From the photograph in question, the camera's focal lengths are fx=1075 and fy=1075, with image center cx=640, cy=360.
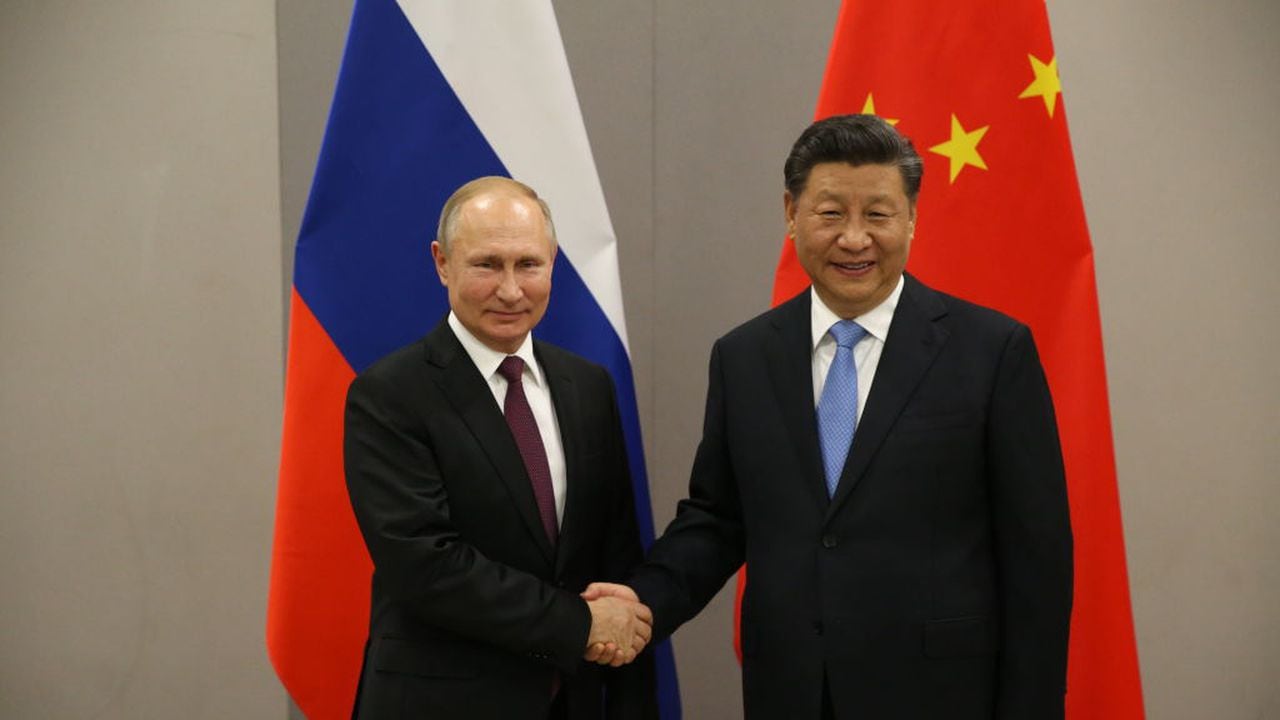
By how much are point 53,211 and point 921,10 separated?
7.16 ft

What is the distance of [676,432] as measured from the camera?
2.90 meters

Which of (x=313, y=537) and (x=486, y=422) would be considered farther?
(x=313, y=537)

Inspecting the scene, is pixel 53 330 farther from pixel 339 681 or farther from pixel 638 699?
pixel 638 699

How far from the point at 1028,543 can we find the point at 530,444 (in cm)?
76

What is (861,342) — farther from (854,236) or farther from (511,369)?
(511,369)

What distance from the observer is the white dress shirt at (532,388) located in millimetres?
1728

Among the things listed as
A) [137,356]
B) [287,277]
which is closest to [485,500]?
[287,277]

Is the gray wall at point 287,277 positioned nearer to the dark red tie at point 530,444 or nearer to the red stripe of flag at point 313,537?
the red stripe of flag at point 313,537

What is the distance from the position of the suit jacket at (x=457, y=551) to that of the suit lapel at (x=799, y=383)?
0.33 meters

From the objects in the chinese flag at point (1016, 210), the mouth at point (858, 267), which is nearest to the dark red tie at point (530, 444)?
the mouth at point (858, 267)

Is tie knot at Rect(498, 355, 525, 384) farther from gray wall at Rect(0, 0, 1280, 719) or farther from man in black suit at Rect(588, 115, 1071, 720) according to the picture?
gray wall at Rect(0, 0, 1280, 719)

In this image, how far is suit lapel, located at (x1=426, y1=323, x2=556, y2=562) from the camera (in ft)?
5.45

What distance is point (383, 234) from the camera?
2.02 meters

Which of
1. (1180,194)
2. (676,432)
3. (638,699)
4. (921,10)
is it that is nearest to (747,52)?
(921,10)
